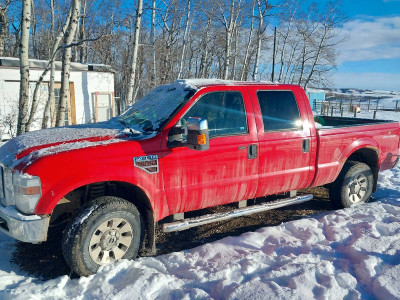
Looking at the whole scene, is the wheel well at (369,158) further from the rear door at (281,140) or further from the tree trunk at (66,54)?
the tree trunk at (66,54)

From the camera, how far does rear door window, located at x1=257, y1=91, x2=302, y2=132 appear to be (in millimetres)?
4000

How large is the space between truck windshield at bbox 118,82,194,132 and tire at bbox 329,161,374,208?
2.81 m

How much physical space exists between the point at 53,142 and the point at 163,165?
110 centimetres

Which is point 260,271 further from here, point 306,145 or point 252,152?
point 306,145

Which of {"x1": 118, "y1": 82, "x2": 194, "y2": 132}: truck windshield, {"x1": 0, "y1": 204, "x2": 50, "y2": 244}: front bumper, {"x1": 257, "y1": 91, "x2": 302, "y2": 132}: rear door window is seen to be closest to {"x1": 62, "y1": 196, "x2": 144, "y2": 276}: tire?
{"x1": 0, "y1": 204, "x2": 50, "y2": 244}: front bumper

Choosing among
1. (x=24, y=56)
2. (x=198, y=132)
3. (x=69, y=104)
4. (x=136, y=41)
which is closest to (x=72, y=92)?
(x=69, y=104)

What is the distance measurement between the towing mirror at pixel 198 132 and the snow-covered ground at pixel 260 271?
4.03 feet

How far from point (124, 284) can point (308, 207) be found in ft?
11.4

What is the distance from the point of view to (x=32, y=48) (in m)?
29.8

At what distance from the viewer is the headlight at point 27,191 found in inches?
106

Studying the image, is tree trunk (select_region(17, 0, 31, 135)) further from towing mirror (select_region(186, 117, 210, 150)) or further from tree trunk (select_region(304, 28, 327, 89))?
tree trunk (select_region(304, 28, 327, 89))

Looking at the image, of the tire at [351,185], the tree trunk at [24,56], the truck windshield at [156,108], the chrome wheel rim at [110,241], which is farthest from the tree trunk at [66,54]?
the tire at [351,185]

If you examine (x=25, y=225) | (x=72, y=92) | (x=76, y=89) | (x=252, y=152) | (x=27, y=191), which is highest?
(x=76, y=89)

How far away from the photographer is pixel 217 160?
3.55 m
